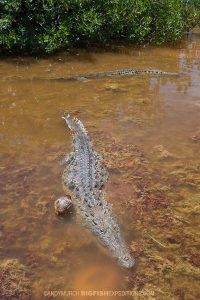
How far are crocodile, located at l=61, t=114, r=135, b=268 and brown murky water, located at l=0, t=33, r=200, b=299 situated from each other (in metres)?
0.12

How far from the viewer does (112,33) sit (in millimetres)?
13250

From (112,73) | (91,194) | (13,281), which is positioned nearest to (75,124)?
(91,194)

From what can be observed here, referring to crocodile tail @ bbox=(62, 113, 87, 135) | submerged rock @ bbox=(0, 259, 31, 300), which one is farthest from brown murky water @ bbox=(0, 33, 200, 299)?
crocodile tail @ bbox=(62, 113, 87, 135)

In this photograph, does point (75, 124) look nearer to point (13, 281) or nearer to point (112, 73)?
point (112, 73)

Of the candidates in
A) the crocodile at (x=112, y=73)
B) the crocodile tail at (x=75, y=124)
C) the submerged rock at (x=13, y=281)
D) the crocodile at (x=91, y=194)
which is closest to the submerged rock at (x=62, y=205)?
the crocodile at (x=91, y=194)

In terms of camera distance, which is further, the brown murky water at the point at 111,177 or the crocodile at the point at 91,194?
the crocodile at the point at 91,194

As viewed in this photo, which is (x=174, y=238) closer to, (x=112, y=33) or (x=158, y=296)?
(x=158, y=296)

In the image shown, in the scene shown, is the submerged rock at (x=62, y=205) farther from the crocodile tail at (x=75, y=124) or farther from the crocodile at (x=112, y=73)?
the crocodile at (x=112, y=73)

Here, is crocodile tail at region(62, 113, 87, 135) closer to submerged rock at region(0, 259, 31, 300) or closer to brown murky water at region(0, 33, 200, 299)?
brown murky water at region(0, 33, 200, 299)

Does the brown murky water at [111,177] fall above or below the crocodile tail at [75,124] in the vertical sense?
below

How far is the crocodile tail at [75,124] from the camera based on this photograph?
715cm

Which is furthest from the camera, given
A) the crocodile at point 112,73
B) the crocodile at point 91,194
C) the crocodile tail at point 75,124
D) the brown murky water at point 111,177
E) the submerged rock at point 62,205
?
the crocodile at point 112,73

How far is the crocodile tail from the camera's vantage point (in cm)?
715

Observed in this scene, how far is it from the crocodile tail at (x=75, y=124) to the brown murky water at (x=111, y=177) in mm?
219
